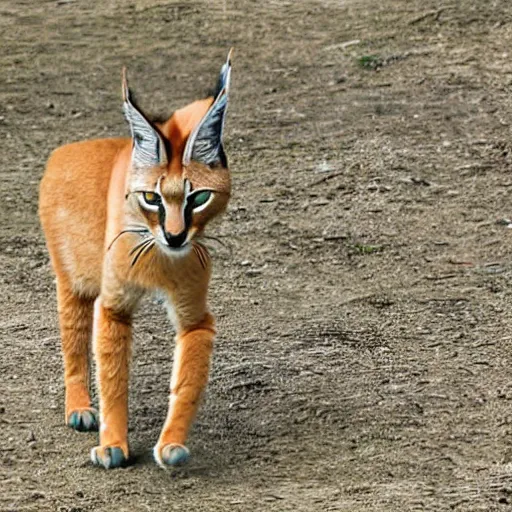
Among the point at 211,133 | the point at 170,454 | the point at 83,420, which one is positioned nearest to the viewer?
the point at 211,133

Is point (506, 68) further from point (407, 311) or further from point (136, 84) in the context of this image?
point (407, 311)

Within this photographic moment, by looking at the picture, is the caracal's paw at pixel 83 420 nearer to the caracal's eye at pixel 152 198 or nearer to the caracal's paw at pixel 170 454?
the caracal's paw at pixel 170 454

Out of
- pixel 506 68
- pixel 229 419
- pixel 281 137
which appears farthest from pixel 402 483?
pixel 506 68

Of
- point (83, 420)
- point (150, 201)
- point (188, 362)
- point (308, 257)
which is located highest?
point (150, 201)

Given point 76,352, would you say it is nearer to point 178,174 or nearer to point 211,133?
point 178,174

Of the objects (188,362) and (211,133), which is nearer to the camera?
(211,133)

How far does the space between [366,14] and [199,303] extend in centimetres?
666

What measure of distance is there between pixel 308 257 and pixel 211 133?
316 cm

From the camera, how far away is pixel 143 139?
5051mm

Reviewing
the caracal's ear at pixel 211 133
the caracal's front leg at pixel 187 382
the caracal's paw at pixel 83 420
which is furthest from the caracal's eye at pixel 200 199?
the caracal's paw at pixel 83 420

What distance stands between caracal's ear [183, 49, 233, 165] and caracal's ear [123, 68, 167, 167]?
10 centimetres

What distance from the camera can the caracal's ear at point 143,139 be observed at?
4.98m

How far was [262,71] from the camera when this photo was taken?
10.9 metres

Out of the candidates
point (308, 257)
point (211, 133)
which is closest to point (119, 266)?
point (211, 133)
